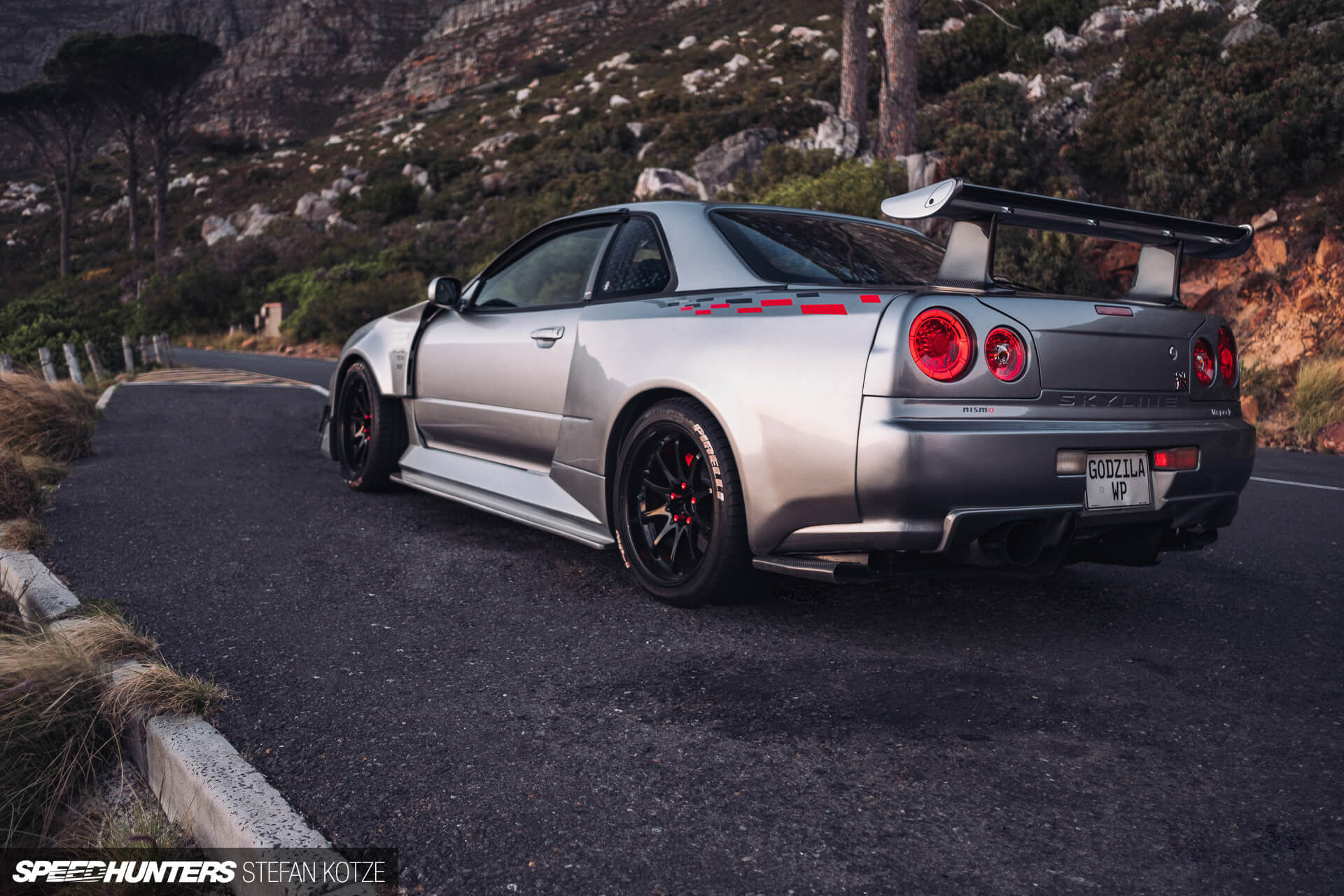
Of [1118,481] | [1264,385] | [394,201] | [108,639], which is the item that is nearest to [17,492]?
[108,639]

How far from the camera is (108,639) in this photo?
2.93 metres

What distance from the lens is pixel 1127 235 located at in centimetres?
376

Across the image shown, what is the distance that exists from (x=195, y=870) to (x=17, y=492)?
12.6 ft

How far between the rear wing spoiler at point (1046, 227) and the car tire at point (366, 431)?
325 cm

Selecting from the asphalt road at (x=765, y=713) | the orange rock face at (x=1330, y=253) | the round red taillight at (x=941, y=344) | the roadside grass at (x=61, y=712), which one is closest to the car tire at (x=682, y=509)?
the asphalt road at (x=765, y=713)

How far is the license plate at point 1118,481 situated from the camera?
3.24 m

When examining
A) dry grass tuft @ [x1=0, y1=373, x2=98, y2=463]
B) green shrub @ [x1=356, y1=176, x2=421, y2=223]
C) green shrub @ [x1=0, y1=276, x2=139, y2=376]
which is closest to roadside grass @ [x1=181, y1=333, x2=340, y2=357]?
green shrub @ [x1=0, y1=276, x2=139, y2=376]

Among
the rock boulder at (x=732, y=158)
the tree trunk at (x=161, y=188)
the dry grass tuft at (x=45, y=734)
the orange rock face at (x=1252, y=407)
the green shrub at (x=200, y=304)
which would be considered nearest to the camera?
the dry grass tuft at (x=45, y=734)

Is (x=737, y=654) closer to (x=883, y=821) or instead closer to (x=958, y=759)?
(x=958, y=759)

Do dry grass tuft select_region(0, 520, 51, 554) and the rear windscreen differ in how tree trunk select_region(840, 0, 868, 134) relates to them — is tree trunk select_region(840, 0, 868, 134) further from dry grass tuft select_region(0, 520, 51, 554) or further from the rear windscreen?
dry grass tuft select_region(0, 520, 51, 554)

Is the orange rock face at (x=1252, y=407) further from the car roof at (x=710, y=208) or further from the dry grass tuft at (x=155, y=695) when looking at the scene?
the dry grass tuft at (x=155, y=695)

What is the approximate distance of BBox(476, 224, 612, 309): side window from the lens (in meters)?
4.64

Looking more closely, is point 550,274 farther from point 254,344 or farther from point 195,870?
point 254,344

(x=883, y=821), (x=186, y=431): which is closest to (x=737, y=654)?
(x=883, y=821)
